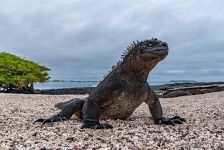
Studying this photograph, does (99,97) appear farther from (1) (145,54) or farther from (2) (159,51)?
(2) (159,51)

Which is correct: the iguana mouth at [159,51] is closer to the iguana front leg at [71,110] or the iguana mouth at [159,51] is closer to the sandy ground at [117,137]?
the sandy ground at [117,137]

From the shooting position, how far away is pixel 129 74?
356 inches

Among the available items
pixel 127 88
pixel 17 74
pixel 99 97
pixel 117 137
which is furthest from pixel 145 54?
pixel 17 74

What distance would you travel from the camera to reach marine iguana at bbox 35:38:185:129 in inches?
337

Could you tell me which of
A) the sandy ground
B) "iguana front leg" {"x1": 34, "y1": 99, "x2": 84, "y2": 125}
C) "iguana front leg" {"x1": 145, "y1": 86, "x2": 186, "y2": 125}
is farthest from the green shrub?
the sandy ground

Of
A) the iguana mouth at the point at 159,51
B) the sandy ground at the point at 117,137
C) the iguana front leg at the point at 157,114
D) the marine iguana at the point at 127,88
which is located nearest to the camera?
the sandy ground at the point at 117,137

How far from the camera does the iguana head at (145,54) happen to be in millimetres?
8398

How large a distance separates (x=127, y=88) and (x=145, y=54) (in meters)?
0.80

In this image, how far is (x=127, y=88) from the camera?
29.6 feet

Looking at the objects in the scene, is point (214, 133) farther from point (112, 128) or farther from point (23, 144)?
point (23, 144)

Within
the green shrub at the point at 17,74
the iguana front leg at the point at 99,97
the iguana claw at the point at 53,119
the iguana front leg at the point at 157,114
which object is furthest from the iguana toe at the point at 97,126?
the green shrub at the point at 17,74

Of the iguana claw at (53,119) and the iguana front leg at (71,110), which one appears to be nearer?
the iguana claw at (53,119)

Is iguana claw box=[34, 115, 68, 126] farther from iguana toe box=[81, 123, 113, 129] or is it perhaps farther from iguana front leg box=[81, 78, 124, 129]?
iguana toe box=[81, 123, 113, 129]

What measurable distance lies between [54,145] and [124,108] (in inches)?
127
